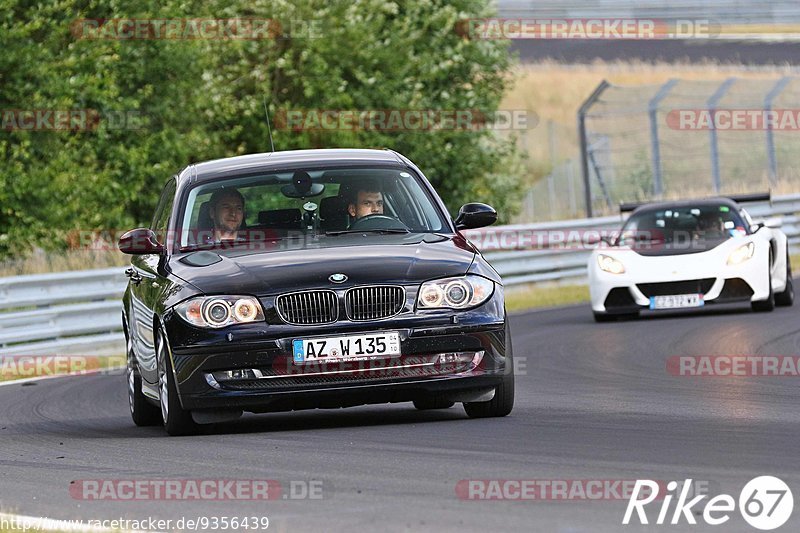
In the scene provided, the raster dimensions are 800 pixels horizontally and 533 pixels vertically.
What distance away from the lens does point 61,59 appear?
86.7ft

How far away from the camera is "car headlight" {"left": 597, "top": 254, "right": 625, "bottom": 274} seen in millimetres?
18875

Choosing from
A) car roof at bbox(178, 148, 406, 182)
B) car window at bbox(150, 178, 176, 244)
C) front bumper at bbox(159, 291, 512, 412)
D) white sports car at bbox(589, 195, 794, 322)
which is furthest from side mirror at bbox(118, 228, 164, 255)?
white sports car at bbox(589, 195, 794, 322)

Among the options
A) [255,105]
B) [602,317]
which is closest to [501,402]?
[602,317]

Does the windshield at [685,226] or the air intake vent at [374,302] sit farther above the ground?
the air intake vent at [374,302]

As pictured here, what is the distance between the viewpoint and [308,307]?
9422 millimetres

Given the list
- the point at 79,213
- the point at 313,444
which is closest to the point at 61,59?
the point at 79,213

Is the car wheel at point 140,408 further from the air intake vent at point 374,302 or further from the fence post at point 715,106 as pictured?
the fence post at point 715,106

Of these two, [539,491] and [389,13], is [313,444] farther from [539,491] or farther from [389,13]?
[389,13]

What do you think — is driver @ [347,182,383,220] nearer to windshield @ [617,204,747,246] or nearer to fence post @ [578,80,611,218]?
windshield @ [617,204,747,246]

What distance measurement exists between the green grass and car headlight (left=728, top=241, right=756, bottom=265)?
14.6 feet

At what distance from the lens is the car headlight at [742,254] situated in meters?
18.5

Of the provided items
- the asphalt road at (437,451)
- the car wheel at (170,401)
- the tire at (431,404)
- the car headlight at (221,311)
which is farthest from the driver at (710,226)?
the car headlight at (221,311)

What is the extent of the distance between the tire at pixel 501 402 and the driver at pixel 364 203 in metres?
1.22

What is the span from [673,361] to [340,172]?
4.20 m
